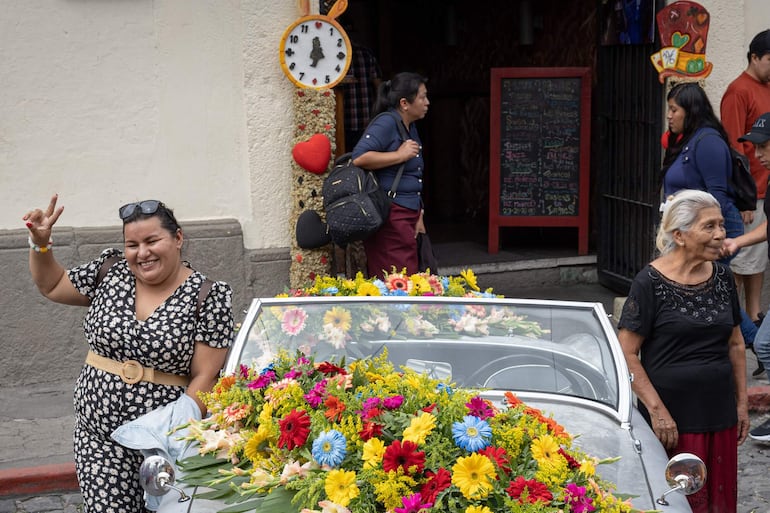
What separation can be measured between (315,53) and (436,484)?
5088mm

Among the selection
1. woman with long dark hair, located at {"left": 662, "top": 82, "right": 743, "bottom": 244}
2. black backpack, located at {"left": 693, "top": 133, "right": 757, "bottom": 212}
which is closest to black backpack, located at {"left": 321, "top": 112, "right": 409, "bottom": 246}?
woman with long dark hair, located at {"left": 662, "top": 82, "right": 743, "bottom": 244}

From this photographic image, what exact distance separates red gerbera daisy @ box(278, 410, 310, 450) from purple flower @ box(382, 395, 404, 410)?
0.77ft

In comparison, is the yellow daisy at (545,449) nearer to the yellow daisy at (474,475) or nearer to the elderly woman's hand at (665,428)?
the yellow daisy at (474,475)

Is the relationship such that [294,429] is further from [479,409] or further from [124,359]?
[124,359]

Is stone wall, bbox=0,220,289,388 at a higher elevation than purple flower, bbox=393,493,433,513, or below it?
below

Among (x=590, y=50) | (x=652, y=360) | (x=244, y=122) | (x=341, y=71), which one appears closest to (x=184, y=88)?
→ (x=244, y=122)

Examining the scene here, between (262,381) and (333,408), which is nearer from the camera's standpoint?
(333,408)

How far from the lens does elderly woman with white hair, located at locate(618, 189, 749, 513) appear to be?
437 centimetres

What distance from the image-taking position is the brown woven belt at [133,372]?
413cm

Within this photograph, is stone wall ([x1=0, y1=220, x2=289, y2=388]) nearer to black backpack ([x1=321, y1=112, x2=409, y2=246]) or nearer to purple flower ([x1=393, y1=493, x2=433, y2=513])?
black backpack ([x1=321, y1=112, x2=409, y2=246])

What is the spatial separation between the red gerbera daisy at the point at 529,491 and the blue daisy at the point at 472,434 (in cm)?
15

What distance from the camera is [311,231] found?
24.8 feet

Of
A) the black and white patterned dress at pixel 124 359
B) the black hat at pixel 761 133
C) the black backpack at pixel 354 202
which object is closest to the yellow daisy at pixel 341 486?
the black and white patterned dress at pixel 124 359

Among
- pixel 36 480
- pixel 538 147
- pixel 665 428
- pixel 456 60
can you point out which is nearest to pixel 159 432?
pixel 665 428
